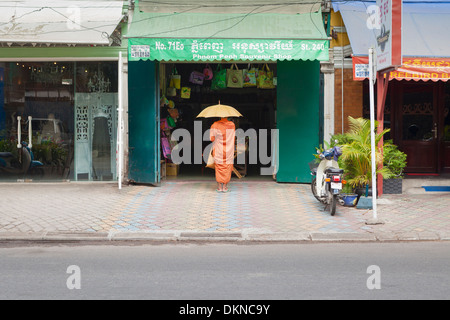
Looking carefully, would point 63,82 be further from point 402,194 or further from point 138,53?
point 402,194

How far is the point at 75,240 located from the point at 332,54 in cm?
746

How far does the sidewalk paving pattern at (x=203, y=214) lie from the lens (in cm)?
798

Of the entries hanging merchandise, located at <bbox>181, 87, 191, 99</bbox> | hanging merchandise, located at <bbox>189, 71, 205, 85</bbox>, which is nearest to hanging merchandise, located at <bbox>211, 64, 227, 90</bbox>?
hanging merchandise, located at <bbox>189, 71, 205, 85</bbox>

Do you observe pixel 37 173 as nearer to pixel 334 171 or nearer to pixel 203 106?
pixel 203 106

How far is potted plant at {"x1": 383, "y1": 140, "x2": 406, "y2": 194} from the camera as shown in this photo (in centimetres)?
1075

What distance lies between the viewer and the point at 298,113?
12.1 meters

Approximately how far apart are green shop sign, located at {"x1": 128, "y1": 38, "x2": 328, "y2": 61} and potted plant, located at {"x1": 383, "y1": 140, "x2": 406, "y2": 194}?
242cm

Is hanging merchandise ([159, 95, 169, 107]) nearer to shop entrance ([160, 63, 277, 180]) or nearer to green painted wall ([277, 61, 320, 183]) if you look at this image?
shop entrance ([160, 63, 277, 180])

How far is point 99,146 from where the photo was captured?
41.0ft

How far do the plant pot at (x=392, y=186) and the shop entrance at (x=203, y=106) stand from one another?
3143mm

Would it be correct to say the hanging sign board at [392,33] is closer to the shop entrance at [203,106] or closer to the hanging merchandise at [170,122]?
the shop entrance at [203,106]

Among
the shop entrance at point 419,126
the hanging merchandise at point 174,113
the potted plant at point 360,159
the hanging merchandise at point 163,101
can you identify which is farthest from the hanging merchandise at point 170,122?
the shop entrance at point 419,126

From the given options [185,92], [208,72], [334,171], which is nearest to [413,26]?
[334,171]

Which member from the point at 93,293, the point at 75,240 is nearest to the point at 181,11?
the point at 75,240
